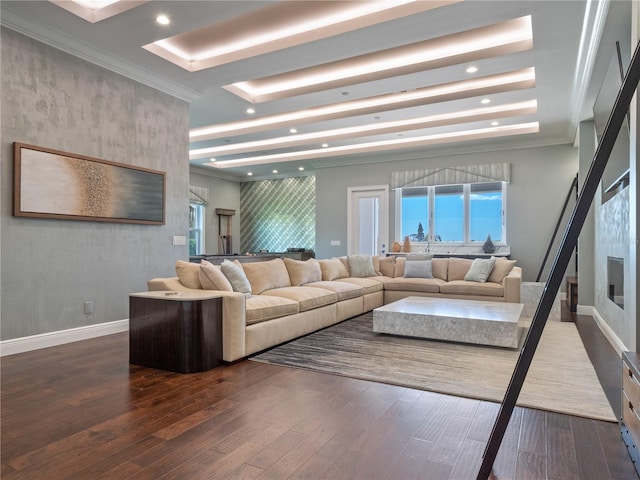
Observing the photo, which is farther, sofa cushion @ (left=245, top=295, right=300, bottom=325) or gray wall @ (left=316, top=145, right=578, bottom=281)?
gray wall @ (left=316, top=145, right=578, bottom=281)

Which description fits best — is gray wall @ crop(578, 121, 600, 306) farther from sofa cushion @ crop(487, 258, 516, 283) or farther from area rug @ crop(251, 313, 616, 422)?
area rug @ crop(251, 313, 616, 422)

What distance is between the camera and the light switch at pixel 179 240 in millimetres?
5168

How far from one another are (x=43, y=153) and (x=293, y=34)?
265 cm

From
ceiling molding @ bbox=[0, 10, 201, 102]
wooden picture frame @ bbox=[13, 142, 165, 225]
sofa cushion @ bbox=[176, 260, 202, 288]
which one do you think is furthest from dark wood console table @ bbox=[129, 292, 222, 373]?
ceiling molding @ bbox=[0, 10, 201, 102]

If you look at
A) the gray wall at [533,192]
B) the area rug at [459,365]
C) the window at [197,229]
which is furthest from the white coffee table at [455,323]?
the window at [197,229]

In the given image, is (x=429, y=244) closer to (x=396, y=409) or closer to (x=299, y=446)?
(x=396, y=409)

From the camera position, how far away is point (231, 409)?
7.52 ft

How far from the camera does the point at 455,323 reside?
382 centimetres

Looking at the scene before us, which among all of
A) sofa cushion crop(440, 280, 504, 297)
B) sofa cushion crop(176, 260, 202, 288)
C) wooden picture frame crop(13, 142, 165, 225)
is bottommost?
sofa cushion crop(440, 280, 504, 297)

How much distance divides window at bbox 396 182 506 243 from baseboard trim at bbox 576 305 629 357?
2.06 meters

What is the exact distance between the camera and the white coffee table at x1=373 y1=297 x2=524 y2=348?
143 inches

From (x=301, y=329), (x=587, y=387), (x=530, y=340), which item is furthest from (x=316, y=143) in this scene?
(x=530, y=340)

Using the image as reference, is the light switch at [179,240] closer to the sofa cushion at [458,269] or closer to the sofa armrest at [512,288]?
the sofa cushion at [458,269]

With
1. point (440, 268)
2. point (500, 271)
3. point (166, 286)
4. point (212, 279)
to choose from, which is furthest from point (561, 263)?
point (440, 268)
